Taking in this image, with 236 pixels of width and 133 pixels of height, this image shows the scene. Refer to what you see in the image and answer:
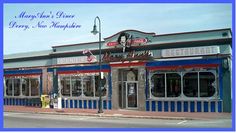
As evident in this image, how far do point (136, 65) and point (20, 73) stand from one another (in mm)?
12397

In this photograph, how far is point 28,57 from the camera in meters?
32.5

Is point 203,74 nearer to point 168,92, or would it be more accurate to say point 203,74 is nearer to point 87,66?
point 168,92

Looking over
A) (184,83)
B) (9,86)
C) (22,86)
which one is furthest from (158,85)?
(9,86)

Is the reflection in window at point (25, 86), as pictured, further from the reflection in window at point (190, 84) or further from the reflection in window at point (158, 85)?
the reflection in window at point (190, 84)

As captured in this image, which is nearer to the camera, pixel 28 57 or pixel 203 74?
pixel 203 74

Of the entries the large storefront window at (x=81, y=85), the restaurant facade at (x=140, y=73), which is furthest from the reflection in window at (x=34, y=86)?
the large storefront window at (x=81, y=85)

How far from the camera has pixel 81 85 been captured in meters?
28.0

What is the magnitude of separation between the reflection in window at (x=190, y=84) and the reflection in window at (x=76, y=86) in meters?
8.71

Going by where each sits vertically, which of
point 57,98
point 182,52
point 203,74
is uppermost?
point 182,52

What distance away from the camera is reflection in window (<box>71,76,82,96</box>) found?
2806 centimetres

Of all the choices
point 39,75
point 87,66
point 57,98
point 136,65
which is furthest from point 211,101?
point 39,75

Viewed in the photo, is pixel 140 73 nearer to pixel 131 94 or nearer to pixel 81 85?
pixel 131 94

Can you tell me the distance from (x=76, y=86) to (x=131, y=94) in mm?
4889

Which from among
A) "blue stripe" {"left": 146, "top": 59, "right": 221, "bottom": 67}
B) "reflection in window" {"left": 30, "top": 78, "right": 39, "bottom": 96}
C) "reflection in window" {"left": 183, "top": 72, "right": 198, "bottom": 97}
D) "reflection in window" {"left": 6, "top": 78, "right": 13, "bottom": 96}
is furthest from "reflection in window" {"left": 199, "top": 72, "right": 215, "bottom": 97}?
"reflection in window" {"left": 6, "top": 78, "right": 13, "bottom": 96}
